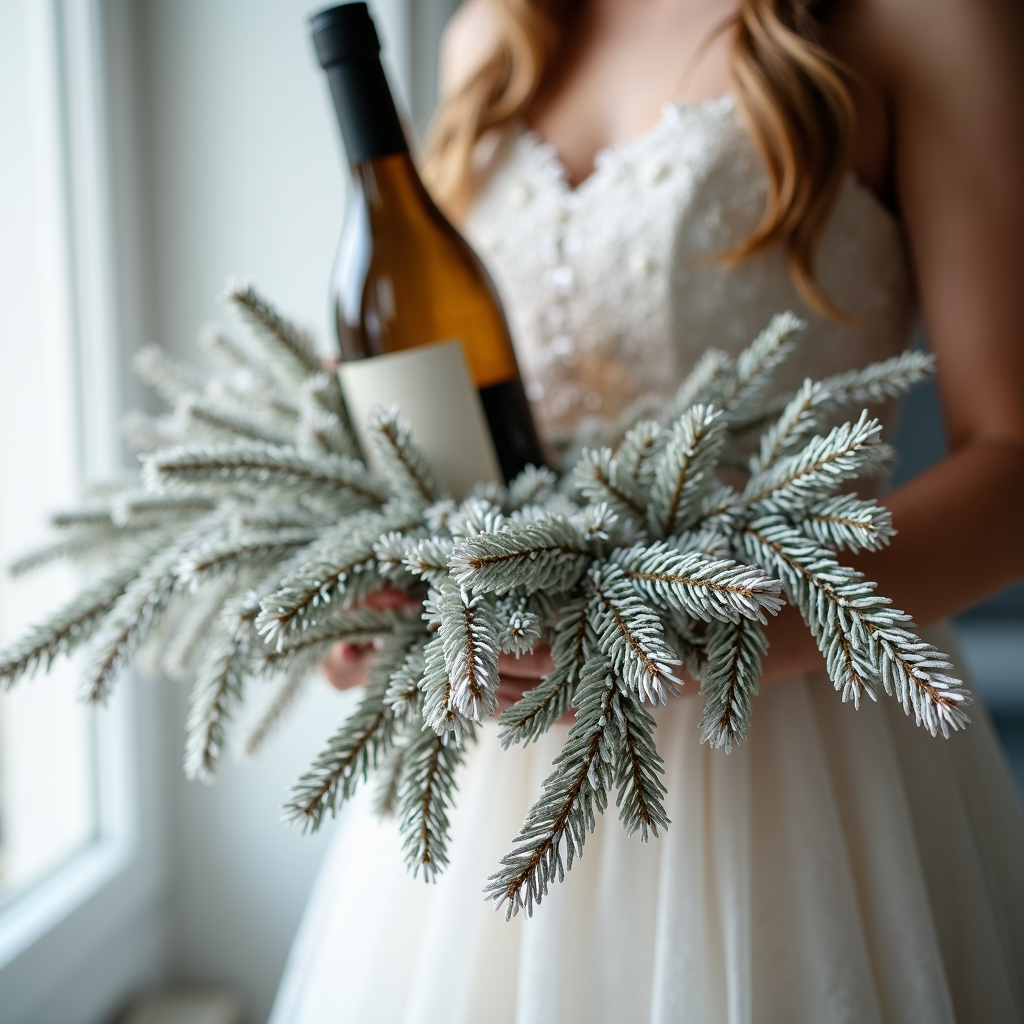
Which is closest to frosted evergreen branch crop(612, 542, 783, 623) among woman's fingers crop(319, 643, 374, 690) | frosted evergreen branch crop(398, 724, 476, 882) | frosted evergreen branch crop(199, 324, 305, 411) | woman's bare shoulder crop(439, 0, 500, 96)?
frosted evergreen branch crop(398, 724, 476, 882)

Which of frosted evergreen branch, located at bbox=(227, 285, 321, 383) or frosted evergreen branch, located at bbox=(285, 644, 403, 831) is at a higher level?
frosted evergreen branch, located at bbox=(227, 285, 321, 383)

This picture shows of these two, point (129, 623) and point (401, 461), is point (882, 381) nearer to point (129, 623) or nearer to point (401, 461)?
point (401, 461)

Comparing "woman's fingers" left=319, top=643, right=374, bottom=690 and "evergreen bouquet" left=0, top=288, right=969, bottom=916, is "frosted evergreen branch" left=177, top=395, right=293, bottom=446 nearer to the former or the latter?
"evergreen bouquet" left=0, top=288, right=969, bottom=916

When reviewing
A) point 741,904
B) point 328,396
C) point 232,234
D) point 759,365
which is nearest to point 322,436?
point 328,396

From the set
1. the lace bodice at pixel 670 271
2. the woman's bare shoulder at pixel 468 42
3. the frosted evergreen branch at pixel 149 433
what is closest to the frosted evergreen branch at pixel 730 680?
the lace bodice at pixel 670 271

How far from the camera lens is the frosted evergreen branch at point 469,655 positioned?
27cm

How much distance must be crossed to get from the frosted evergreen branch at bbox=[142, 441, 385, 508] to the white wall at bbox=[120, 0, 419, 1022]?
561mm

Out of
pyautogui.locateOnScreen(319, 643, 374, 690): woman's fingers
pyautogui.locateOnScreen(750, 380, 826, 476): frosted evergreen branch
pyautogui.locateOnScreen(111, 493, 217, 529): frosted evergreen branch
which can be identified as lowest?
pyautogui.locateOnScreen(319, 643, 374, 690): woman's fingers

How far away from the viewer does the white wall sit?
0.93 meters

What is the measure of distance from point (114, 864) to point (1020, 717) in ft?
3.57

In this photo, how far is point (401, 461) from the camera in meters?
0.40

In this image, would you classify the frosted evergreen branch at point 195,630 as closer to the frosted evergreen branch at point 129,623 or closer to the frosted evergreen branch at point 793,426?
the frosted evergreen branch at point 129,623

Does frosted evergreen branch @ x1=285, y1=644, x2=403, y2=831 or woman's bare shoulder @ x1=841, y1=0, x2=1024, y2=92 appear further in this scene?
woman's bare shoulder @ x1=841, y1=0, x2=1024, y2=92

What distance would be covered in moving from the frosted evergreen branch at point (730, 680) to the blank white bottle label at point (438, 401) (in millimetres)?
197
